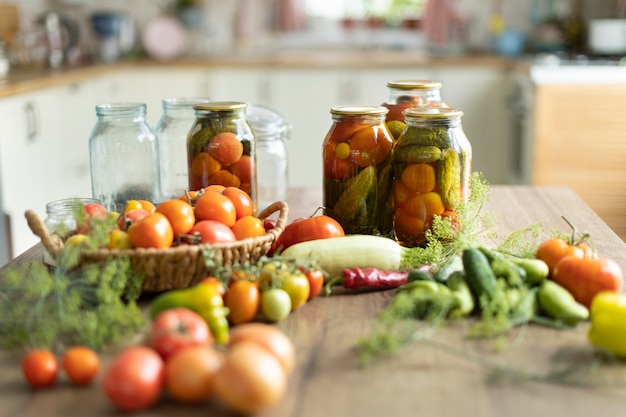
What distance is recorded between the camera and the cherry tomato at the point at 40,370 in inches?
40.6

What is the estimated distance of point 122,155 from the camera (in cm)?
181

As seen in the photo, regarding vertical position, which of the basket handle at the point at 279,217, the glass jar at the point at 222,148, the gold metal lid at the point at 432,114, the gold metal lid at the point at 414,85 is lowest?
the basket handle at the point at 279,217

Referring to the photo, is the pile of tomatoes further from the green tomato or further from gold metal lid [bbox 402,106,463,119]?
gold metal lid [bbox 402,106,463,119]

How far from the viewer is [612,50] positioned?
471cm

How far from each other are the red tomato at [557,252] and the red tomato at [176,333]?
638 millimetres

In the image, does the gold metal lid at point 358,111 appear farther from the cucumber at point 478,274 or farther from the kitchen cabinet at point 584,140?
the kitchen cabinet at point 584,140

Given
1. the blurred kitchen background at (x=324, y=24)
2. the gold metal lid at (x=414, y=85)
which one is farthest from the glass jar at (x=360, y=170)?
the blurred kitchen background at (x=324, y=24)

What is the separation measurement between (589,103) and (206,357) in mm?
3609

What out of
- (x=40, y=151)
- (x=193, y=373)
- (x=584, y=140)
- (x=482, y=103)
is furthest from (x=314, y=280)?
(x=482, y=103)

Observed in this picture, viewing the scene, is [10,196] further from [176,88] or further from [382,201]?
[382,201]

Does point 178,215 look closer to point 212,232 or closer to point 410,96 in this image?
point 212,232

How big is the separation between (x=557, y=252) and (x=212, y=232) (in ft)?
1.91

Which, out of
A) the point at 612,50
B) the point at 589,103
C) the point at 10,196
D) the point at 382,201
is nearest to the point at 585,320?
the point at 382,201

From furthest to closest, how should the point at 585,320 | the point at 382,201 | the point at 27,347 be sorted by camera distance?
→ 1. the point at 382,201
2. the point at 585,320
3. the point at 27,347
